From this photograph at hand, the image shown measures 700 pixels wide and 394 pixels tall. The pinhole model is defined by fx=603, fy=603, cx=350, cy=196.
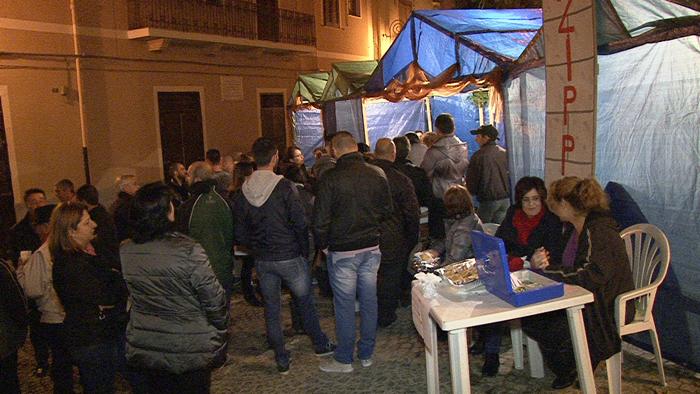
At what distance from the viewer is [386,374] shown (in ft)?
15.1

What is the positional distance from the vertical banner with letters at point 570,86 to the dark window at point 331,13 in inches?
568

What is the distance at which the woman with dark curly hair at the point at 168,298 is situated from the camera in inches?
118

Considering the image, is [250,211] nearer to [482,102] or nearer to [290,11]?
[482,102]

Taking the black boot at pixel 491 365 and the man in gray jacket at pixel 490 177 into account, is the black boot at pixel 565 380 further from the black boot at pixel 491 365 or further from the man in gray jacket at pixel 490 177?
the man in gray jacket at pixel 490 177

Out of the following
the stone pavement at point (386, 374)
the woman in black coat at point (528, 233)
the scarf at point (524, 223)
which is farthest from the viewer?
the scarf at point (524, 223)

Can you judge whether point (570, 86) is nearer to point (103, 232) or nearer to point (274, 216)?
point (274, 216)

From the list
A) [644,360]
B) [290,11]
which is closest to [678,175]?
[644,360]

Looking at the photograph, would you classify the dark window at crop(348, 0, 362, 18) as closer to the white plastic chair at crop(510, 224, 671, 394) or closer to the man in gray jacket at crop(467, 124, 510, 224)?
the man in gray jacket at crop(467, 124, 510, 224)

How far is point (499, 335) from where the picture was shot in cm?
423

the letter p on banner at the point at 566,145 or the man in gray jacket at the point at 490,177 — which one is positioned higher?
the letter p on banner at the point at 566,145

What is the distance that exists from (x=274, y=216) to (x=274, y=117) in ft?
39.4

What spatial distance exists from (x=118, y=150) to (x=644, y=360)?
10524mm

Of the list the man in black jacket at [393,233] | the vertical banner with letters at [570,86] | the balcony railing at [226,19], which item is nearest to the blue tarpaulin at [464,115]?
the man in black jacket at [393,233]

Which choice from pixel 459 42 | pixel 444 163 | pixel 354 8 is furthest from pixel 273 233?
pixel 354 8
